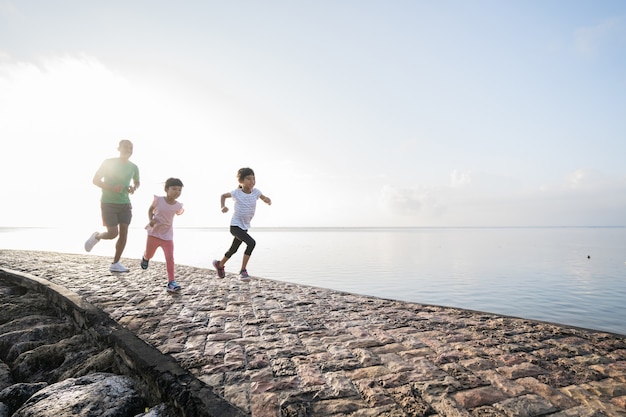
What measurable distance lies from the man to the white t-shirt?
2.36 metres

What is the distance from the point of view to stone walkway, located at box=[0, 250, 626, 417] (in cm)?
228

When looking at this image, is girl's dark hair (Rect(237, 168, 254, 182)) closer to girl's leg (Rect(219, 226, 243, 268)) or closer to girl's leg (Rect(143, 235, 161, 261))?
girl's leg (Rect(219, 226, 243, 268))

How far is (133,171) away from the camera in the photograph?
7.68 metres

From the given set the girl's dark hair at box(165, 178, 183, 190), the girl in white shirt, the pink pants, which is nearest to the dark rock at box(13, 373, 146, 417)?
the pink pants

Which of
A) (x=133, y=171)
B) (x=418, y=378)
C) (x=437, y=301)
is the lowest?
(x=437, y=301)

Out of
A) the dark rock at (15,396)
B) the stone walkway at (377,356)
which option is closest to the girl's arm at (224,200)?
the stone walkway at (377,356)

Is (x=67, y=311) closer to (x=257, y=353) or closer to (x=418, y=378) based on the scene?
(x=257, y=353)

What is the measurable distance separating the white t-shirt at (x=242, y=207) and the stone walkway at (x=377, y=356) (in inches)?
94.2

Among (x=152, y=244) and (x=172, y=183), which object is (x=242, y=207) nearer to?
(x=172, y=183)

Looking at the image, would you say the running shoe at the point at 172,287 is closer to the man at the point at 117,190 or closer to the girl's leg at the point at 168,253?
the girl's leg at the point at 168,253

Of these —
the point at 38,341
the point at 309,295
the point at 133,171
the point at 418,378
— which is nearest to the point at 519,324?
the point at 418,378

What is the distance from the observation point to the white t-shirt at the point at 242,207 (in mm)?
7465

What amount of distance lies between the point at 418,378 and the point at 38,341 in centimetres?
432

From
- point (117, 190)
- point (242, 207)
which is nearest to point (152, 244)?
point (117, 190)
